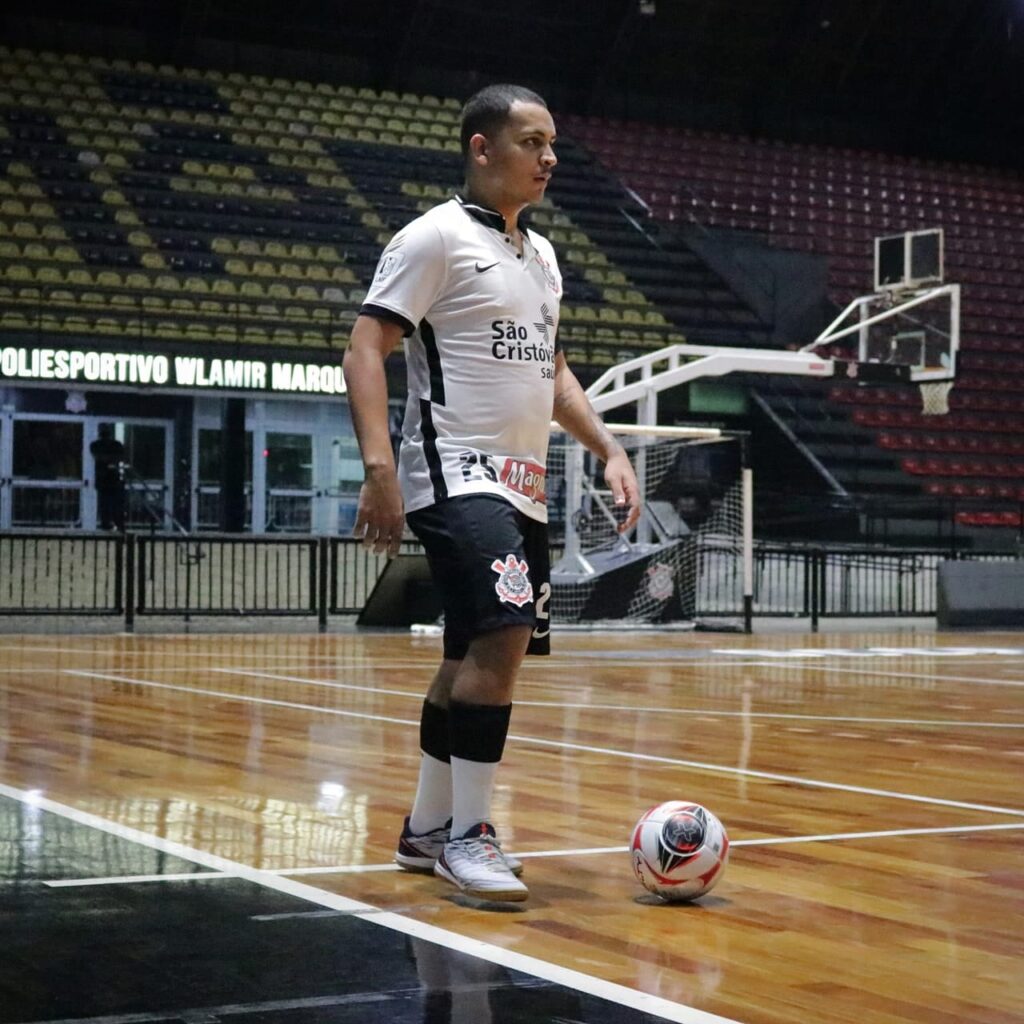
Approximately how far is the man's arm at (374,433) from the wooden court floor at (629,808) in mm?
799

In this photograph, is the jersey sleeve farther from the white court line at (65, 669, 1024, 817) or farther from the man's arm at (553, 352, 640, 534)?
the white court line at (65, 669, 1024, 817)

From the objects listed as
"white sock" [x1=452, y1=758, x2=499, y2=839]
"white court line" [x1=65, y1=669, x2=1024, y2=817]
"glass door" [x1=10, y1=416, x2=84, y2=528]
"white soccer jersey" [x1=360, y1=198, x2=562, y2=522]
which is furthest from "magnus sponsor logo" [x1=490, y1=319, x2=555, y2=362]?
"glass door" [x1=10, y1=416, x2=84, y2=528]

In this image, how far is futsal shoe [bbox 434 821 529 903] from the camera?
3.74 m

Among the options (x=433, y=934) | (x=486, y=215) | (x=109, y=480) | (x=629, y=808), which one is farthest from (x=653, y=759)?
(x=109, y=480)

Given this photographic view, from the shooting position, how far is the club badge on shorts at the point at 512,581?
12.6 feet

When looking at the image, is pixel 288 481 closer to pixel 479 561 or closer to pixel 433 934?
pixel 479 561

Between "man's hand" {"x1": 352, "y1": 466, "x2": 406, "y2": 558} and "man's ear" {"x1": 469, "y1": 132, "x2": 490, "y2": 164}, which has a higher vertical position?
"man's ear" {"x1": 469, "y1": 132, "x2": 490, "y2": 164}

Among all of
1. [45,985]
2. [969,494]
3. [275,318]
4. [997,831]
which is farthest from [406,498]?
[969,494]

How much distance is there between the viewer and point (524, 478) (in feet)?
13.3

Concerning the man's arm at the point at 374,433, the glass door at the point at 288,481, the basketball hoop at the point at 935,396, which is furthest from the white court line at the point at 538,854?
the glass door at the point at 288,481

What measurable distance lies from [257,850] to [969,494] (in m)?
22.9

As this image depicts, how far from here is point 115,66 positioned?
89.4 ft

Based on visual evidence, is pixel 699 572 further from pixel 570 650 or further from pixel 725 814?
pixel 725 814

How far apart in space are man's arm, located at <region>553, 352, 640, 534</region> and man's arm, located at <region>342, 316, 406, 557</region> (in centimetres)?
59
